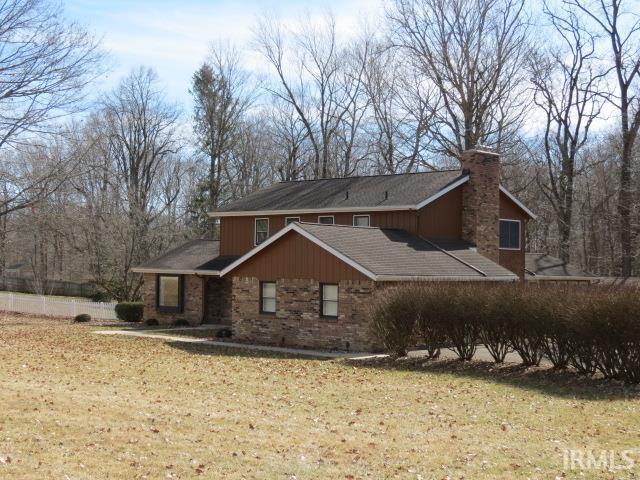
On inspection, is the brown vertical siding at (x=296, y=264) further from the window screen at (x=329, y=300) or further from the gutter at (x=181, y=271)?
the gutter at (x=181, y=271)

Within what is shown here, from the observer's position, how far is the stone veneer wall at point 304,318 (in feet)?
71.6

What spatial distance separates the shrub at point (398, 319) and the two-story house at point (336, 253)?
2.18 ft

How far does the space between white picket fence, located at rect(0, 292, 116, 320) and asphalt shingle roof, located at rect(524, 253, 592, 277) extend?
20.0 meters

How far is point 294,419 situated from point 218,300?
67.7ft

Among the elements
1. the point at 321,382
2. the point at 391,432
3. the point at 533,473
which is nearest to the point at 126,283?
the point at 321,382

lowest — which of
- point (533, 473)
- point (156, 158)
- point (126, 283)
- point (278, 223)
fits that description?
point (533, 473)

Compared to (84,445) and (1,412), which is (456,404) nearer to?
(84,445)

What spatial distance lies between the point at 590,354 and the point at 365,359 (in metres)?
6.30

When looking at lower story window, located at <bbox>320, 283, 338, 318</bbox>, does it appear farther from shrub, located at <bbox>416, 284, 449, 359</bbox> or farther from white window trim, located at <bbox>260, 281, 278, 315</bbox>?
shrub, located at <bbox>416, 284, 449, 359</bbox>

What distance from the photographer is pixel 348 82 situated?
4791 cm

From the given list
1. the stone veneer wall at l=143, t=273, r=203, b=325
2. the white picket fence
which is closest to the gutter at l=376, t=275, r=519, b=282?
the stone veneer wall at l=143, t=273, r=203, b=325

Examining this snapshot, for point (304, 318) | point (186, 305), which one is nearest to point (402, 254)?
point (304, 318)

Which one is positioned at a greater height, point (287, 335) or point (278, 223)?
point (278, 223)

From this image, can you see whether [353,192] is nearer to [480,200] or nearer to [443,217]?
[443,217]
